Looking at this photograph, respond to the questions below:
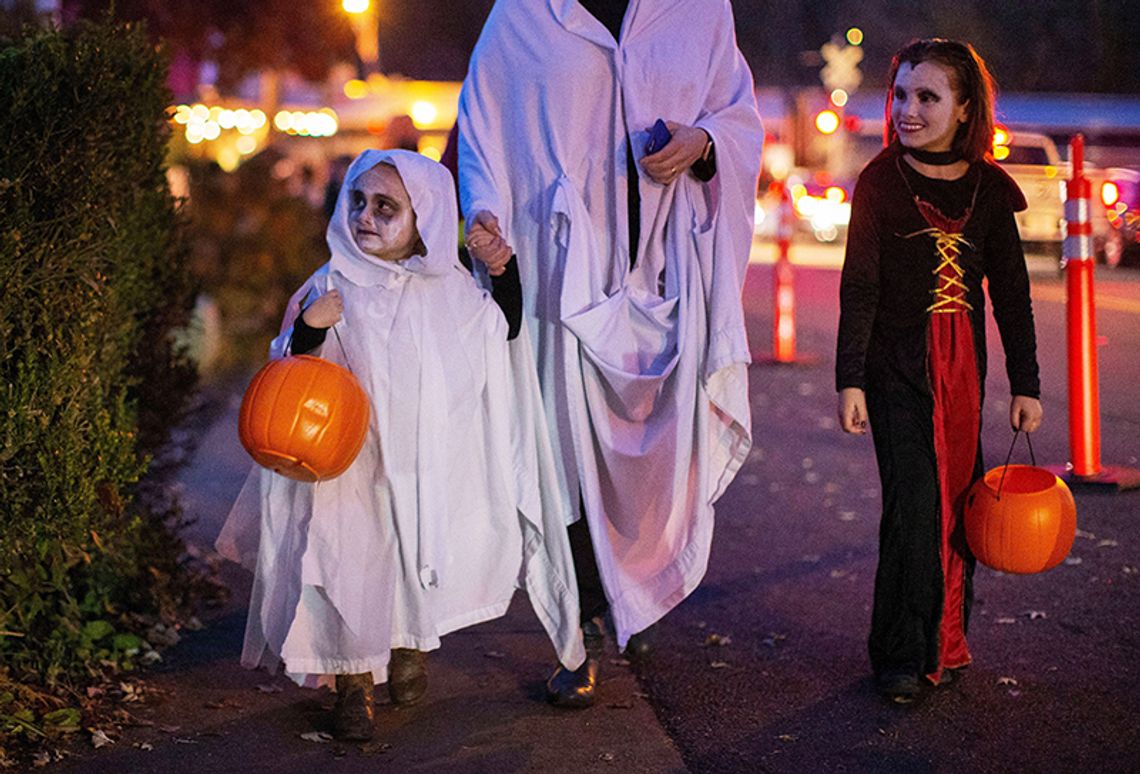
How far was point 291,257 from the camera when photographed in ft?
59.3

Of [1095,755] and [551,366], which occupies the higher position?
[551,366]

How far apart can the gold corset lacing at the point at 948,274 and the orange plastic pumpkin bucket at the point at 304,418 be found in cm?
176

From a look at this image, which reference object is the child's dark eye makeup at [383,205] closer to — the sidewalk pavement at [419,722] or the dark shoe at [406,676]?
the dark shoe at [406,676]

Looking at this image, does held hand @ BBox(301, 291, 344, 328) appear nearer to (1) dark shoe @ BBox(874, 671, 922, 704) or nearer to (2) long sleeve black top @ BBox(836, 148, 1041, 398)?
(2) long sleeve black top @ BBox(836, 148, 1041, 398)

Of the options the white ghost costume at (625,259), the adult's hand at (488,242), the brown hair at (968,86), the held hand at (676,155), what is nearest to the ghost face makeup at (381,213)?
the adult's hand at (488,242)

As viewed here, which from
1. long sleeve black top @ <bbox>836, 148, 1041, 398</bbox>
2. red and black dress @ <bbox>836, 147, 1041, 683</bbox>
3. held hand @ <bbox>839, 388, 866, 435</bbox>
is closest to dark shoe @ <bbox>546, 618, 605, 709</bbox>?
red and black dress @ <bbox>836, 147, 1041, 683</bbox>

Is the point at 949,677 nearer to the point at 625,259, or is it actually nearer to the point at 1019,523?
the point at 1019,523

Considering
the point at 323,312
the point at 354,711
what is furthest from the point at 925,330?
the point at 354,711

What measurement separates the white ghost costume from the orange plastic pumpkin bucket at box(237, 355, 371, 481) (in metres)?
0.74

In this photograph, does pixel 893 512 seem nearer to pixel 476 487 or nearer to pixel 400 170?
pixel 476 487

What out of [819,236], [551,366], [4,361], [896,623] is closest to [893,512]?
[896,623]

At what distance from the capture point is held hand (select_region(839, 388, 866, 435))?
4.84 meters

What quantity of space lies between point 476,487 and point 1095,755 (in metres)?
1.85

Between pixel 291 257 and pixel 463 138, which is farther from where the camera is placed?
pixel 291 257
